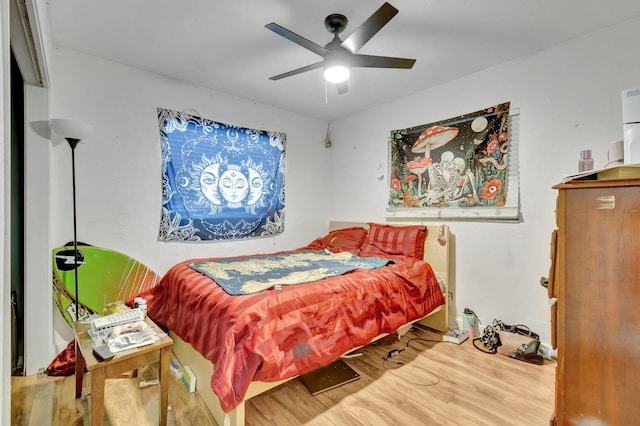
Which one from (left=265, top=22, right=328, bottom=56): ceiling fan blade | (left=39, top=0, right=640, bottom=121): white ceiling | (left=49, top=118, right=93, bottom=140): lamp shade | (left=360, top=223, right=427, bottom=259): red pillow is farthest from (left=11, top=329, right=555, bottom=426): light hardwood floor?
(left=39, top=0, right=640, bottom=121): white ceiling

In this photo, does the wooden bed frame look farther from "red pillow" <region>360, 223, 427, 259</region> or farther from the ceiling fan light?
the ceiling fan light

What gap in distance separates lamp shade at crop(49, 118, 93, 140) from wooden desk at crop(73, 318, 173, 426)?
1.33 metres

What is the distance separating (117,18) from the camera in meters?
2.09

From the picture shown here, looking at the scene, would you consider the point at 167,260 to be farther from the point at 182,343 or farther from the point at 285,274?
the point at 285,274

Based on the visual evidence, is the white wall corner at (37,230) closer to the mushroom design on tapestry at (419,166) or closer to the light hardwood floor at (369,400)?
the light hardwood floor at (369,400)

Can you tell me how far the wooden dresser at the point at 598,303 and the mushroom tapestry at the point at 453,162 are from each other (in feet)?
4.98

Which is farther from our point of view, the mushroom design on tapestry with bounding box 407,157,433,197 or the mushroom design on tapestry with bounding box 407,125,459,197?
the mushroom design on tapestry with bounding box 407,157,433,197

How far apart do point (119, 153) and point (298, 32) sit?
188cm

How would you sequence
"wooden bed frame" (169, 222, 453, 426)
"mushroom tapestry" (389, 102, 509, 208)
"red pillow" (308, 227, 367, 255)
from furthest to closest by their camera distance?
"red pillow" (308, 227, 367, 255) < "mushroom tapestry" (389, 102, 509, 208) < "wooden bed frame" (169, 222, 453, 426)

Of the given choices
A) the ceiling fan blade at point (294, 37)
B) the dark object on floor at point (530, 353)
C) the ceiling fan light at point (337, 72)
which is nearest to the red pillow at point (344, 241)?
the dark object on floor at point (530, 353)

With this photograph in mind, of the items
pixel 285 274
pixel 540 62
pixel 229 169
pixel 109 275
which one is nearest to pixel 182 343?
pixel 285 274

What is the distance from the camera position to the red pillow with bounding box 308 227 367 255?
11.7ft

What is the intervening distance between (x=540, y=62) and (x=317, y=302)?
2625 millimetres

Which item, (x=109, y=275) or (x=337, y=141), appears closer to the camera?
(x=109, y=275)
